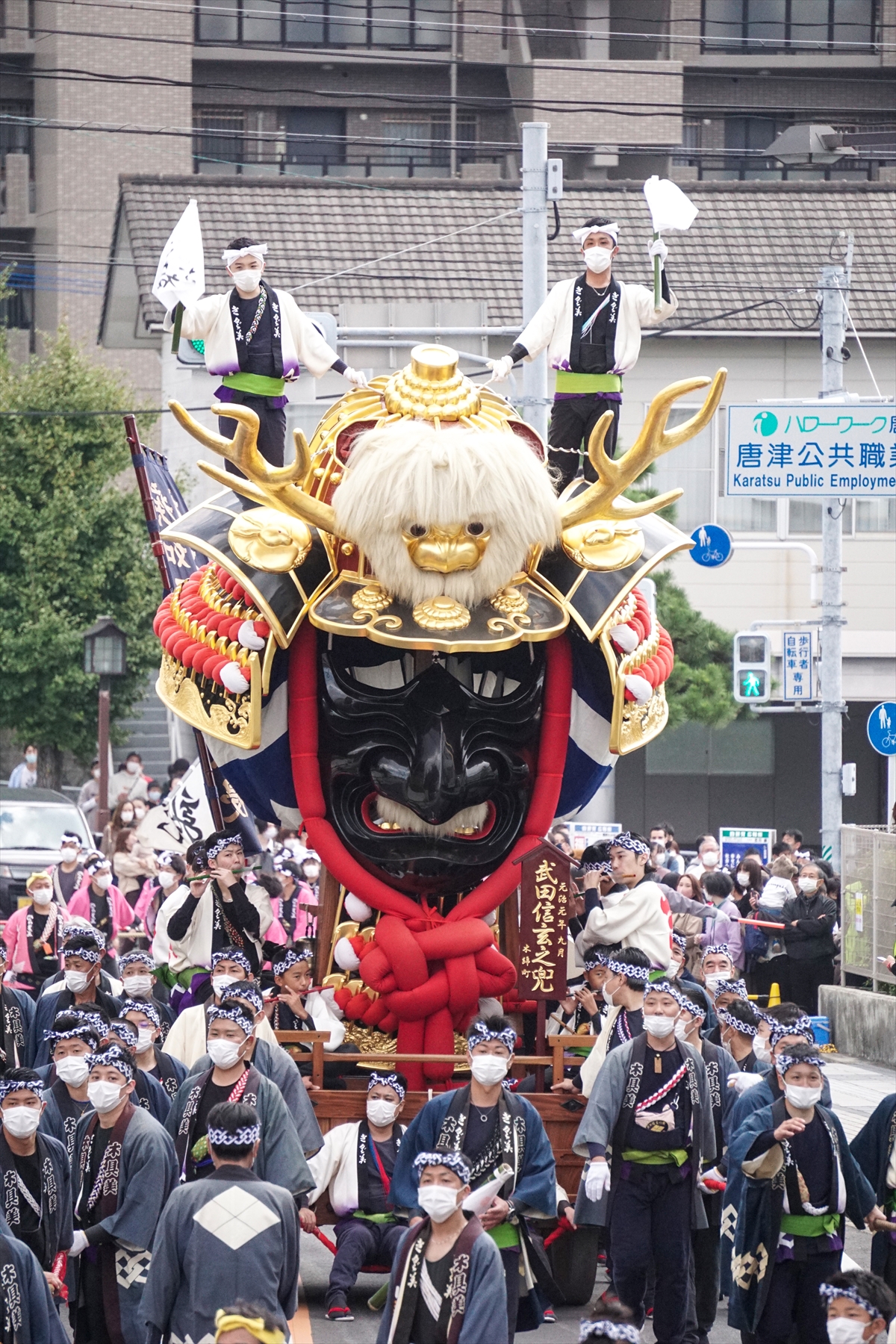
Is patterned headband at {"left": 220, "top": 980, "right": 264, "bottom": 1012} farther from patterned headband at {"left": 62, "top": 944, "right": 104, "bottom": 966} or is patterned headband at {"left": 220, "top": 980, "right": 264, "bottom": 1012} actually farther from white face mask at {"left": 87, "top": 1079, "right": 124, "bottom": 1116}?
patterned headband at {"left": 62, "top": 944, "right": 104, "bottom": 966}

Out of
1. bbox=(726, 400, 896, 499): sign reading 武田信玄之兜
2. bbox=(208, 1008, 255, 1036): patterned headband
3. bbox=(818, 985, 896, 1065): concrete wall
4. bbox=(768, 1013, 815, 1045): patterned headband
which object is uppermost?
bbox=(726, 400, 896, 499): sign reading 武田信玄之兜

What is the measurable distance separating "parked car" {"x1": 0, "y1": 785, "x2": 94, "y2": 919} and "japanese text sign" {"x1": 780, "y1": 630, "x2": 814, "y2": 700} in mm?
6666

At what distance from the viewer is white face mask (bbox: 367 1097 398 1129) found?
9711 mm

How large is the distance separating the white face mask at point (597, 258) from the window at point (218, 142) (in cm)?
2429

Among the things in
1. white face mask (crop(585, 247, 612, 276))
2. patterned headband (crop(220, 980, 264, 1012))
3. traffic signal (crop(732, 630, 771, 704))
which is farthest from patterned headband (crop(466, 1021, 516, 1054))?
traffic signal (crop(732, 630, 771, 704))

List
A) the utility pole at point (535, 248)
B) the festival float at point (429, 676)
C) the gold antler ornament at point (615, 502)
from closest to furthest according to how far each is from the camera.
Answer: the festival float at point (429, 676) → the gold antler ornament at point (615, 502) → the utility pole at point (535, 248)

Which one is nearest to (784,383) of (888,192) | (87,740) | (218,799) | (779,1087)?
(888,192)

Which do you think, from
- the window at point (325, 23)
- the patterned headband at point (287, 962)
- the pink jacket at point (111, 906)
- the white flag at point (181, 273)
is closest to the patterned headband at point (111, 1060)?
the patterned headband at point (287, 962)

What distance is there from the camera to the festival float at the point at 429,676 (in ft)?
32.6

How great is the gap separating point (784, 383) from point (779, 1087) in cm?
2034

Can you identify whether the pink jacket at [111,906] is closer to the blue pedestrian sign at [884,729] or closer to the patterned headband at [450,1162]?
the blue pedestrian sign at [884,729]

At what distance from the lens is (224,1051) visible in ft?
27.5

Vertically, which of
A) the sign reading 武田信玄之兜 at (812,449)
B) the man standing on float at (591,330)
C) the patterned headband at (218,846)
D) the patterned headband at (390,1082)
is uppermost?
the man standing on float at (591,330)

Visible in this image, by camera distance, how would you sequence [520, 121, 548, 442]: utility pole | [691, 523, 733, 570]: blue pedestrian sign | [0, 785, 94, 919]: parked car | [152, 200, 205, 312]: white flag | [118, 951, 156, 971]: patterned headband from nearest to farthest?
[118, 951, 156, 971]: patterned headband → [152, 200, 205, 312]: white flag → [520, 121, 548, 442]: utility pole → [691, 523, 733, 570]: blue pedestrian sign → [0, 785, 94, 919]: parked car
